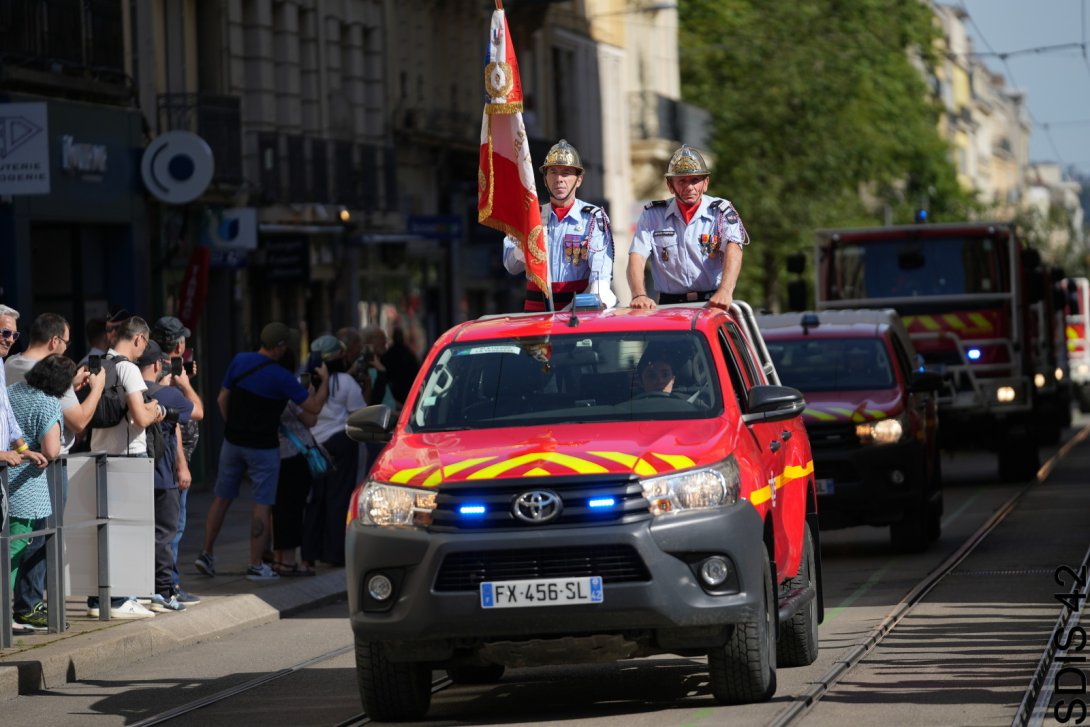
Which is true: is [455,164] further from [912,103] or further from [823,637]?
[823,637]

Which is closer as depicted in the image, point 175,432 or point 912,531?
point 175,432

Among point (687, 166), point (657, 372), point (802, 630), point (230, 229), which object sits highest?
point (230, 229)

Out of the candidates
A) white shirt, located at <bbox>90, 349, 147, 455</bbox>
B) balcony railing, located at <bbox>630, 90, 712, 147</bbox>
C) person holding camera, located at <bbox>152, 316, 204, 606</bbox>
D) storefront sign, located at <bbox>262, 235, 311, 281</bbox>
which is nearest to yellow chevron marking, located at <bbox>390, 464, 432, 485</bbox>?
white shirt, located at <bbox>90, 349, 147, 455</bbox>

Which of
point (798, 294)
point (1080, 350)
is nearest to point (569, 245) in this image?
point (798, 294)

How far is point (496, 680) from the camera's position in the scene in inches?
476

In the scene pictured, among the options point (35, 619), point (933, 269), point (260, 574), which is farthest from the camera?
point (933, 269)

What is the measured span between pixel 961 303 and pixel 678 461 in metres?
19.0

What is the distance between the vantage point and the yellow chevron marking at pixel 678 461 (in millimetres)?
9969

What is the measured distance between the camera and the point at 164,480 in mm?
15508

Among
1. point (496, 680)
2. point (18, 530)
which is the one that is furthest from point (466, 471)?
point (18, 530)

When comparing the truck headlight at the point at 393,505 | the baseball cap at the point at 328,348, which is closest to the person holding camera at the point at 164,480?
the baseball cap at the point at 328,348

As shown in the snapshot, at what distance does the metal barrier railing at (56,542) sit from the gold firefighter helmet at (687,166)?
394 cm

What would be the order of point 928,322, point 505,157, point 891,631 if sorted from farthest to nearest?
point 928,322, point 891,631, point 505,157

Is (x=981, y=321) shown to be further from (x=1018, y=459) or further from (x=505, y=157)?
(x=505, y=157)
